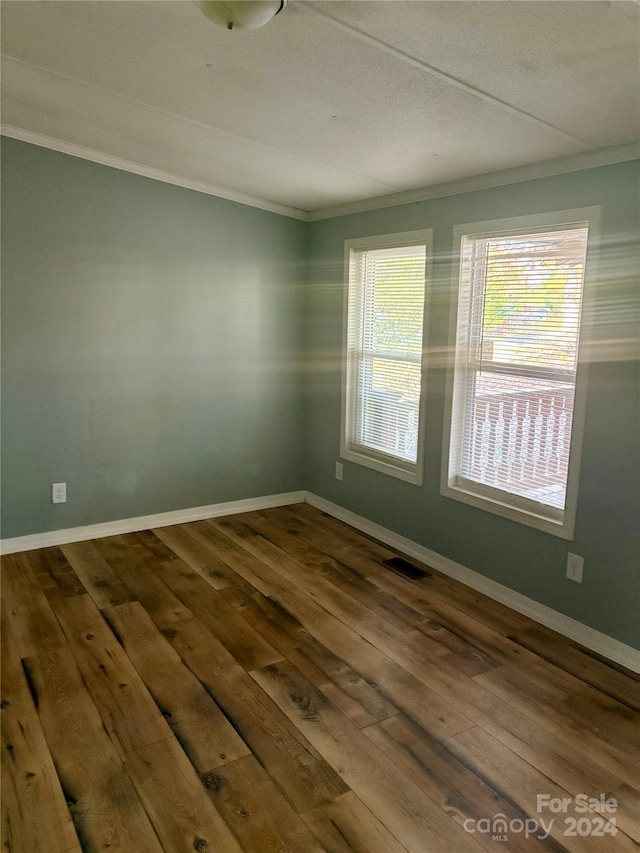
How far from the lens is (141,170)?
3719mm

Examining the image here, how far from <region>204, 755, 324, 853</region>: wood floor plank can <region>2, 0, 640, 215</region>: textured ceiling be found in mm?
2376

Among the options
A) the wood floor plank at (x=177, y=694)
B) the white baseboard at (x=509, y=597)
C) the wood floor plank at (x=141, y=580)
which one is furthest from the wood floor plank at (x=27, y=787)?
the white baseboard at (x=509, y=597)

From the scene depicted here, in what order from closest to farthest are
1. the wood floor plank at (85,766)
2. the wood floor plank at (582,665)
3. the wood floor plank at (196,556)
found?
the wood floor plank at (85,766), the wood floor plank at (582,665), the wood floor plank at (196,556)

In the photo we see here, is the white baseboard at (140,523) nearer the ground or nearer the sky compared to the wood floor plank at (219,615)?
nearer the sky

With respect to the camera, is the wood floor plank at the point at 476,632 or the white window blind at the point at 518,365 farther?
the white window blind at the point at 518,365

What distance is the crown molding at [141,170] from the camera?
3.31 meters

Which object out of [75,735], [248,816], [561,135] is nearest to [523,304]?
[561,135]

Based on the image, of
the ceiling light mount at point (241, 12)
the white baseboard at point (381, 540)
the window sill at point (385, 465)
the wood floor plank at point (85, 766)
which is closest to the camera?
the ceiling light mount at point (241, 12)

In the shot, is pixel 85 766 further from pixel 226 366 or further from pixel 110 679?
pixel 226 366

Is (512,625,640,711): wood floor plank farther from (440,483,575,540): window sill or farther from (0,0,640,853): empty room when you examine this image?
(440,483,575,540): window sill

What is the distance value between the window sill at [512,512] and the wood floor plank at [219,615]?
1.40 metres

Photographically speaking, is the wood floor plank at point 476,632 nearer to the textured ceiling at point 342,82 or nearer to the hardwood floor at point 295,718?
the hardwood floor at point 295,718

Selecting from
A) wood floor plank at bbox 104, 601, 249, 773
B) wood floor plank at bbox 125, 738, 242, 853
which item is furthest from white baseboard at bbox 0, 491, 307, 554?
wood floor plank at bbox 125, 738, 242, 853

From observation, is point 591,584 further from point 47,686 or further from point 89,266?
point 89,266
